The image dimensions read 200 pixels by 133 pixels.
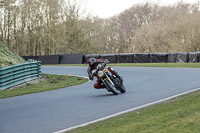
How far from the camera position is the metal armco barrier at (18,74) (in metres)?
15.4

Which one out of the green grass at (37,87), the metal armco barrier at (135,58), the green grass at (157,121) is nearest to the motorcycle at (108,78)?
the green grass at (157,121)

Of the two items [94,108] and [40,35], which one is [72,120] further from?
[40,35]

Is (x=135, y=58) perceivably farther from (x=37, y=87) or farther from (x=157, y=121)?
(x=157, y=121)

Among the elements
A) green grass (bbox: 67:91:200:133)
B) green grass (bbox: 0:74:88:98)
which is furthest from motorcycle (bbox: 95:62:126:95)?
green grass (bbox: 0:74:88:98)

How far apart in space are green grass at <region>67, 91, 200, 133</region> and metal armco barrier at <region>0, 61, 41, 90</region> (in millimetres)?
8966

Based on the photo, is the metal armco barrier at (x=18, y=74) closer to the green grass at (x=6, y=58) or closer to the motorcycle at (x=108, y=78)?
the green grass at (x=6, y=58)

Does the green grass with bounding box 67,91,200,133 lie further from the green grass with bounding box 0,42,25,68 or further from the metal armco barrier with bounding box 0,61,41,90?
the green grass with bounding box 0,42,25,68

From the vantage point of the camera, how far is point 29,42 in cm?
6197

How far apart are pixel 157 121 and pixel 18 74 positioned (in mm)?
11604

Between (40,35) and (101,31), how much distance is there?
1168cm

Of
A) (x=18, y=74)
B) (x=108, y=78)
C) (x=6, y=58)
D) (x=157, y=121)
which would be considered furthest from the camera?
(x=6, y=58)

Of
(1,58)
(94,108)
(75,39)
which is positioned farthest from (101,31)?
(94,108)

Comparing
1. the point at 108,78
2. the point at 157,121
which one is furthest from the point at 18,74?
the point at 157,121

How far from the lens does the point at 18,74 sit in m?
16.8
